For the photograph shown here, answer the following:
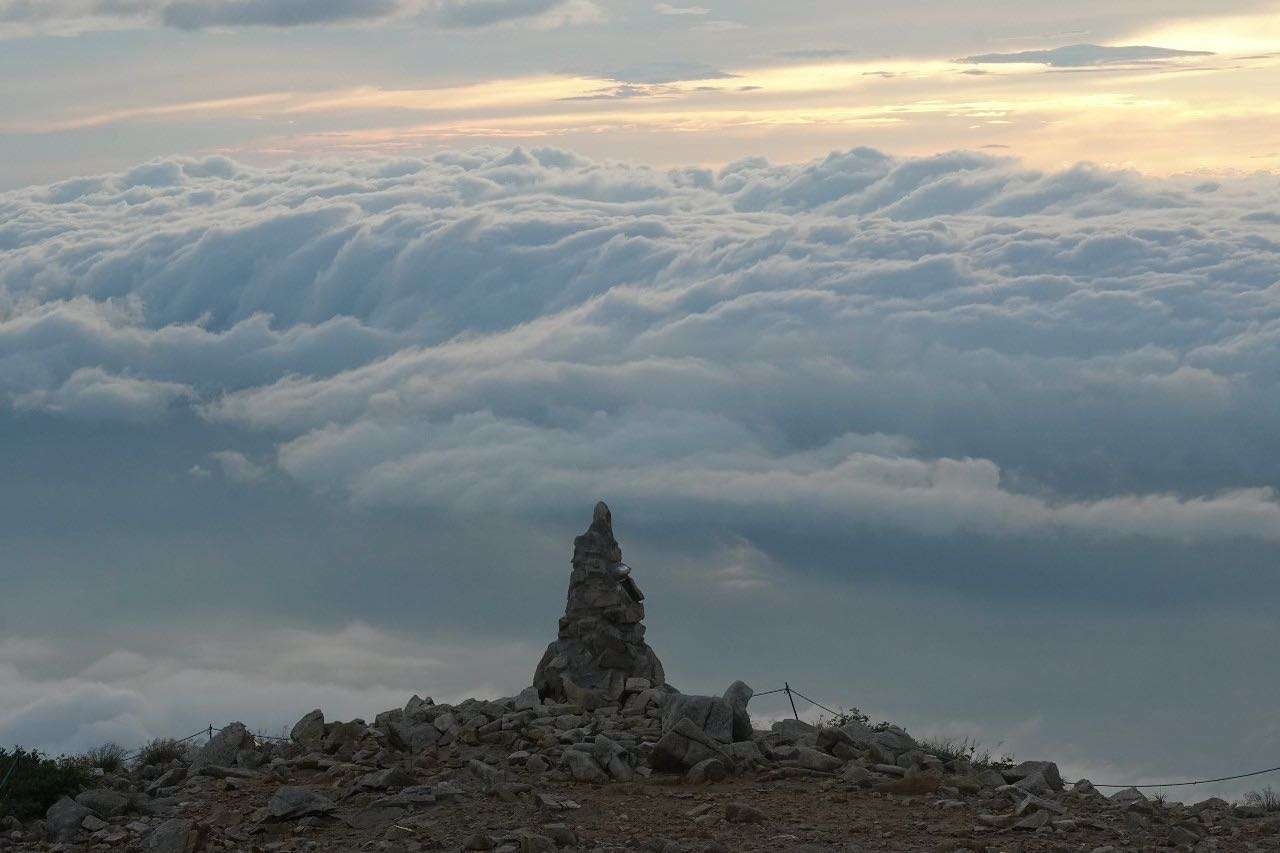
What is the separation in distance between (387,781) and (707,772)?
4624mm

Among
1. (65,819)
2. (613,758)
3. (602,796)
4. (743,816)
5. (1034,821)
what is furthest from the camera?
(613,758)

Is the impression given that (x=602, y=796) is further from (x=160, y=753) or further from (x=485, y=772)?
(x=160, y=753)

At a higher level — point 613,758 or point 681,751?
point 681,751

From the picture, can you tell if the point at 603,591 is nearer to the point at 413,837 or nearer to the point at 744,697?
the point at 744,697

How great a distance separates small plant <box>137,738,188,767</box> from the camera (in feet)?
78.7

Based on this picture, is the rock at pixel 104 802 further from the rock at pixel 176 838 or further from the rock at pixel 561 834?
the rock at pixel 561 834

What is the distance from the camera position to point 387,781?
20.7m

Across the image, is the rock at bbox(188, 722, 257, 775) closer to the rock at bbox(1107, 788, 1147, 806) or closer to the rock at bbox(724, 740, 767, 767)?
the rock at bbox(724, 740, 767, 767)

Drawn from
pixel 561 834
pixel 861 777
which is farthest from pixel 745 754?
pixel 561 834

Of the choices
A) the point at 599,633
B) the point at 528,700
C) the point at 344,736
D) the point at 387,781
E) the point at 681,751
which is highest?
the point at 599,633

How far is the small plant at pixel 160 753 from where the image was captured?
24.0 metres

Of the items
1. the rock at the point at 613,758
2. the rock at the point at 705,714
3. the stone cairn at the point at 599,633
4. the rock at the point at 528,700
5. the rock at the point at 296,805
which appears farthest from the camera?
the stone cairn at the point at 599,633

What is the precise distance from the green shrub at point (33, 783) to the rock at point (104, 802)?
764 mm

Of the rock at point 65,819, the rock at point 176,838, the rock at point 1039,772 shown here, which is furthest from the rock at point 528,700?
the rock at point 1039,772
